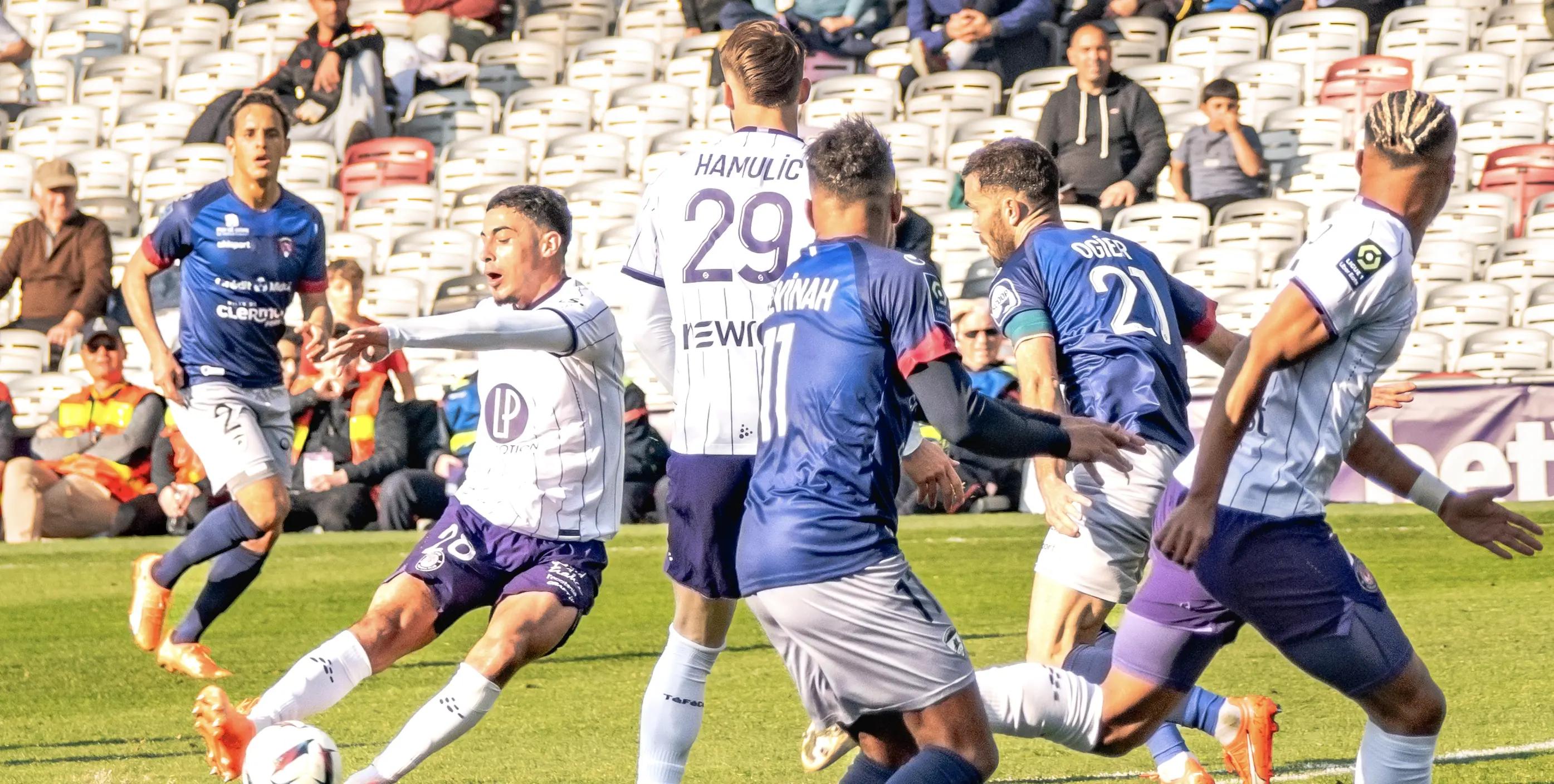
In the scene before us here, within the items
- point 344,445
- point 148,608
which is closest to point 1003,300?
point 148,608

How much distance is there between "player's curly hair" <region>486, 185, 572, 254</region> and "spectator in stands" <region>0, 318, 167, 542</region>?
27.9ft

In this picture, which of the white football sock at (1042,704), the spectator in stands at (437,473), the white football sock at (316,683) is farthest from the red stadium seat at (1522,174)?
the white football sock at (316,683)

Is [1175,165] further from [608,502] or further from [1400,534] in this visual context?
[608,502]

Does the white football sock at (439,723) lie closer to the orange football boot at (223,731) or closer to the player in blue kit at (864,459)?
the orange football boot at (223,731)

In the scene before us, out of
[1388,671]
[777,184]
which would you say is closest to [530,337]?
[777,184]

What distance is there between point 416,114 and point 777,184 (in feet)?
45.9

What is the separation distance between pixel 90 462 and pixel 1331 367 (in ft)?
36.3

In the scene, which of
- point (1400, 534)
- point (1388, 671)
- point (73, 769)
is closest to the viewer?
point (1388, 671)

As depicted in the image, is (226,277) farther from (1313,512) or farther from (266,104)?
(1313,512)

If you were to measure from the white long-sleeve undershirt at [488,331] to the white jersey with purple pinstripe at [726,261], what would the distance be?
0.34 metres

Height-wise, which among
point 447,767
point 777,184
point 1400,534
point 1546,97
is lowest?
point 1400,534

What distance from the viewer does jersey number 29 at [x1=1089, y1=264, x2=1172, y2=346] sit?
523 centimetres

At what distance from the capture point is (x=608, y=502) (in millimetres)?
5625

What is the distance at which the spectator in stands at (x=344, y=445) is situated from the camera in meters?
13.0
